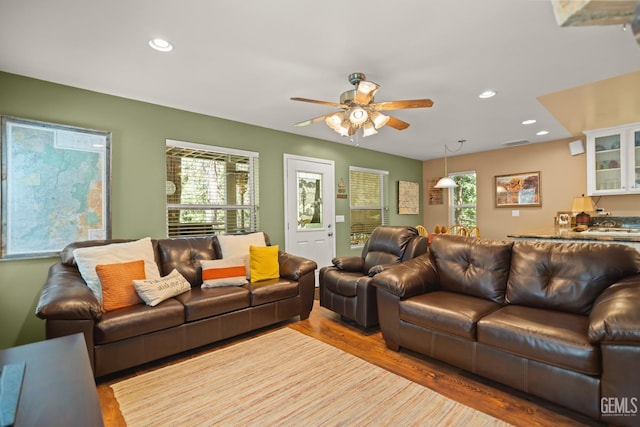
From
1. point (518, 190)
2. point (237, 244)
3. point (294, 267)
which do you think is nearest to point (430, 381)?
point (294, 267)

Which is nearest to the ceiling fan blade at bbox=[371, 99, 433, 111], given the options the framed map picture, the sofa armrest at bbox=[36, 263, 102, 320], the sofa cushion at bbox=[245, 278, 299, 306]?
the sofa cushion at bbox=[245, 278, 299, 306]

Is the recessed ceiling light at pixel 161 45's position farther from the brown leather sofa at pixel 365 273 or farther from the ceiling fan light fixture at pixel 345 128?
the brown leather sofa at pixel 365 273

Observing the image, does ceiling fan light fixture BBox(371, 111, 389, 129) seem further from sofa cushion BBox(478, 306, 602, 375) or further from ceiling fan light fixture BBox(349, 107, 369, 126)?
sofa cushion BBox(478, 306, 602, 375)

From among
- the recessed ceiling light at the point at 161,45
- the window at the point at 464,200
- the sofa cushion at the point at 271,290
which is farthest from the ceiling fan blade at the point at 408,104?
the window at the point at 464,200

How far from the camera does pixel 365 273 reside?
141 inches

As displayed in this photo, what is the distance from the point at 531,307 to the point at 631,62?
2.28 metres

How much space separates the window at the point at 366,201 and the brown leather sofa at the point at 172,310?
252 centimetres

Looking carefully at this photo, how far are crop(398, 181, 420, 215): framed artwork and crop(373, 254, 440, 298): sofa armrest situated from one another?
12.7 feet

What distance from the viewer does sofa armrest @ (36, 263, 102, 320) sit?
195 centimetres

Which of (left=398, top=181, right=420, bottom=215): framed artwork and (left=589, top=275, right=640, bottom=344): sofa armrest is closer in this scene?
(left=589, top=275, right=640, bottom=344): sofa armrest

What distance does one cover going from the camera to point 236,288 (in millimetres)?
2967

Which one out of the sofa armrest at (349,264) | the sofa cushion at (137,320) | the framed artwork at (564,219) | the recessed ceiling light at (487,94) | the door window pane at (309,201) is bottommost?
the sofa cushion at (137,320)

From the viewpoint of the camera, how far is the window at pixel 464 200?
6.56 m

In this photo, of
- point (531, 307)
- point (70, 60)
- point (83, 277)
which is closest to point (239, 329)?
point (83, 277)
